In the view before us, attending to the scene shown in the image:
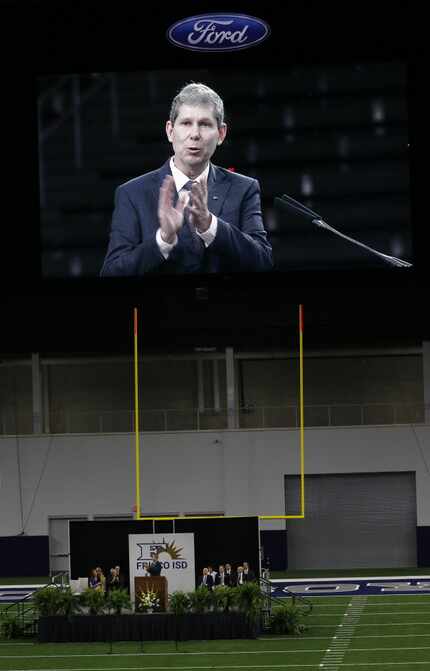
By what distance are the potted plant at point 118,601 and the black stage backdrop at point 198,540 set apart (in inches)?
52.4

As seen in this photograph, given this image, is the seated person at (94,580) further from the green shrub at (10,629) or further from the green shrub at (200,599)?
the green shrub at (200,599)

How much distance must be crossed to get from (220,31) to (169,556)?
43.7 ft

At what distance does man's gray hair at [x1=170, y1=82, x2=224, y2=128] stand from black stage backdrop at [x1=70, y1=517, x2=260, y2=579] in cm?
1136

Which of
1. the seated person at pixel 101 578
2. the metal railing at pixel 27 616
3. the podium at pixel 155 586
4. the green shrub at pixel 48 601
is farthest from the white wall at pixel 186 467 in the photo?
the green shrub at pixel 48 601

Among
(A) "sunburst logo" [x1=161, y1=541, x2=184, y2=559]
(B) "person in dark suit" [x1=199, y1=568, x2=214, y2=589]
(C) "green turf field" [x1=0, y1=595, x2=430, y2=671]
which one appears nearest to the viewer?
(C) "green turf field" [x1=0, y1=595, x2=430, y2=671]

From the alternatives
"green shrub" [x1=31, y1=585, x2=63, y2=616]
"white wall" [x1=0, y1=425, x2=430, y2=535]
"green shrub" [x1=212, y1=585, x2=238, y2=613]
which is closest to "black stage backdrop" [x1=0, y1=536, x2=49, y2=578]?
"white wall" [x1=0, y1=425, x2=430, y2=535]

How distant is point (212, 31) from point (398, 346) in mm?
8812

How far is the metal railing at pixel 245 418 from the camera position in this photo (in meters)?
37.1

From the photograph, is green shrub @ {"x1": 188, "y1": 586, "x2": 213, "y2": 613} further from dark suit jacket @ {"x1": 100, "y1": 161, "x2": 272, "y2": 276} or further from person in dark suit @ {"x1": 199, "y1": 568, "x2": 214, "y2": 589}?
dark suit jacket @ {"x1": 100, "y1": 161, "x2": 272, "y2": 276}

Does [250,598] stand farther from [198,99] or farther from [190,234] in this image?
[198,99]

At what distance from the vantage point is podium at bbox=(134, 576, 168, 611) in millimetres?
24922

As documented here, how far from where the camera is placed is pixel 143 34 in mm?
35344

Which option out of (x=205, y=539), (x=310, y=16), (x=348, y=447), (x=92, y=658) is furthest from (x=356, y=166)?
(x=92, y=658)

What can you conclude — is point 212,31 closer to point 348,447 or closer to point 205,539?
point 348,447
